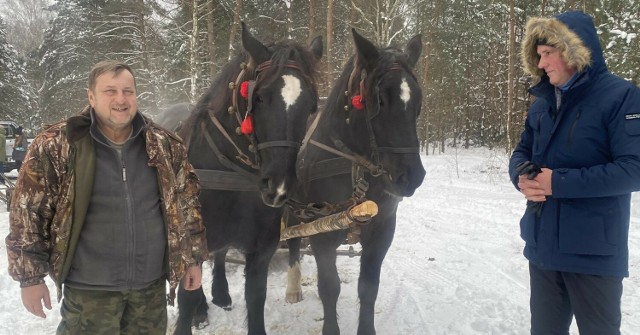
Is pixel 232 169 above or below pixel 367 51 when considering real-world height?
below

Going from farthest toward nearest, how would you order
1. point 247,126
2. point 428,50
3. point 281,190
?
point 428,50 → point 247,126 → point 281,190

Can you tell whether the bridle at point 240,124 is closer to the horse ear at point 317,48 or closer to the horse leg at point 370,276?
the horse ear at point 317,48

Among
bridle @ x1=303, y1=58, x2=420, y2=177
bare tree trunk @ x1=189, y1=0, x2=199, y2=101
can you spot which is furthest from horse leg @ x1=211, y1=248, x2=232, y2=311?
bare tree trunk @ x1=189, y1=0, x2=199, y2=101

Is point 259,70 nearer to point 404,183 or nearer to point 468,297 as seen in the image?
point 404,183

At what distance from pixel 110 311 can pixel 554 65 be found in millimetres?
2504

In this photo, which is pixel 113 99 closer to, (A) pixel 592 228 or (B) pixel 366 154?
(B) pixel 366 154

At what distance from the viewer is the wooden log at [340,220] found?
256 centimetres

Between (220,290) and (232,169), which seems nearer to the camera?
(232,169)

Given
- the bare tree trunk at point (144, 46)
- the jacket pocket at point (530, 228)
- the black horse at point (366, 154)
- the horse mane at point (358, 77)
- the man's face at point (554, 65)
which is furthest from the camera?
the bare tree trunk at point (144, 46)

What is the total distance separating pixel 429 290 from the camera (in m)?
4.24

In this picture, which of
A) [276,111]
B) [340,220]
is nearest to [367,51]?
[276,111]

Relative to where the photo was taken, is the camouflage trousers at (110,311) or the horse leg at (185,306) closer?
the camouflage trousers at (110,311)

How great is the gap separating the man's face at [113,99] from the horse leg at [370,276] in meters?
2.14

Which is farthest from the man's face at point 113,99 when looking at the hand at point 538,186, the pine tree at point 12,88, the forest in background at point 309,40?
the pine tree at point 12,88
